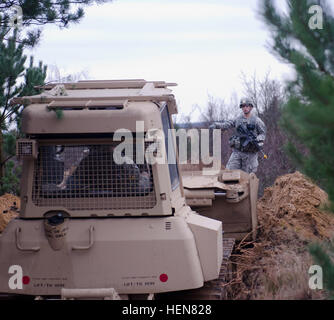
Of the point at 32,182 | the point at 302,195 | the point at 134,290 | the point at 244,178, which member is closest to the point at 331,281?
the point at 134,290

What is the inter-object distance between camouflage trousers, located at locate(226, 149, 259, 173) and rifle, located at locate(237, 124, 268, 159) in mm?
197

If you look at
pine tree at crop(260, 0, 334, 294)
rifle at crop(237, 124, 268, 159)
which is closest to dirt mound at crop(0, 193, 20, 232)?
rifle at crop(237, 124, 268, 159)

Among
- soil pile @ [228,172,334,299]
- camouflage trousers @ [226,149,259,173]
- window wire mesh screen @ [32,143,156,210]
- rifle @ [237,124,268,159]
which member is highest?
rifle @ [237,124,268,159]

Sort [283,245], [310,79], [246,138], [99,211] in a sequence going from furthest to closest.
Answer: [246,138]
[283,245]
[99,211]
[310,79]

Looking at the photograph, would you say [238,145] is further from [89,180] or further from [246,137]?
[89,180]

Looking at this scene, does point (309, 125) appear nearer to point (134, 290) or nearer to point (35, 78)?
point (134, 290)

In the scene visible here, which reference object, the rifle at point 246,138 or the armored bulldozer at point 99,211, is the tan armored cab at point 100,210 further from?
the rifle at point 246,138

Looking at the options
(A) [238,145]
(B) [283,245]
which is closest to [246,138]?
Answer: (A) [238,145]

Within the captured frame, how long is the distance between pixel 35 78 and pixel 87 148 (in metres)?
3.44

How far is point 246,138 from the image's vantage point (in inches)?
485

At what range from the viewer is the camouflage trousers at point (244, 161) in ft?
40.9

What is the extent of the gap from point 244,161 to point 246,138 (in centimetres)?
44

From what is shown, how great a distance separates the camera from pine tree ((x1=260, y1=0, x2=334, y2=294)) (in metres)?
4.58

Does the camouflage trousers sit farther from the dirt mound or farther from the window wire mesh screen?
the window wire mesh screen
